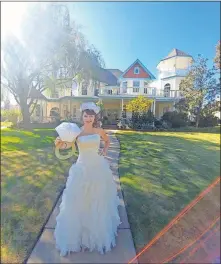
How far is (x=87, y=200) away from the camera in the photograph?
1.11 metres

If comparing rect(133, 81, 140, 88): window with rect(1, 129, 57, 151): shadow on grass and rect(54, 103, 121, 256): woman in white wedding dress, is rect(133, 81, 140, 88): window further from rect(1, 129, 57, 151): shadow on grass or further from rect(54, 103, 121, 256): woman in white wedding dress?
rect(1, 129, 57, 151): shadow on grass

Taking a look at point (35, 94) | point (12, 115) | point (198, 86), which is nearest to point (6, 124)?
point (12, 115)

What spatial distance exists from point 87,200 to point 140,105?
0.58 m

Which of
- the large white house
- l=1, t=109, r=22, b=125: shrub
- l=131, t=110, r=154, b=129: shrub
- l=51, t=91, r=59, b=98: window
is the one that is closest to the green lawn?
l=131, t=110, r=154, b=129: shrub

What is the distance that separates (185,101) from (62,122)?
555mm

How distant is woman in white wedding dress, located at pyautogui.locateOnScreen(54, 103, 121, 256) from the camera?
3.36ft

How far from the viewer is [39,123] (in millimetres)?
821

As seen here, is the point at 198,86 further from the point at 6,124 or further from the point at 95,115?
the point at 6,124

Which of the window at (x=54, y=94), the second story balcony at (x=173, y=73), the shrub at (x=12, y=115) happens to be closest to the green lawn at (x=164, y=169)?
the second story balcony at (x=173, y=73)

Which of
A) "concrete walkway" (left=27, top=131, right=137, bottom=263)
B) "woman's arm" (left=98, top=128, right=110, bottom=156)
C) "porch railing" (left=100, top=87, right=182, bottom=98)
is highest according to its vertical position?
"porch railing" (left=100, top=87, right=182, bottom=98)

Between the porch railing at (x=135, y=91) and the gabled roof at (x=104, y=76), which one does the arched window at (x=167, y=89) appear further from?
the gabled roof at (x=104, y=76)

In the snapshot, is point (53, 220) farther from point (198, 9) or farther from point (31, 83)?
point (198, 9)

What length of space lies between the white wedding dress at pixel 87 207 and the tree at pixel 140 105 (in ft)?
0.73

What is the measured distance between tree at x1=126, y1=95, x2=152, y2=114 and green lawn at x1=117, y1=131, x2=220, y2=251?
0.12 meters
